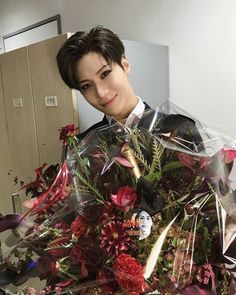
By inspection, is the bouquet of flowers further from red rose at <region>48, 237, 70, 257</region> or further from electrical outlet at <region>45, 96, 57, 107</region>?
electrical outlet at <region>45, 96, 57, 107</region>

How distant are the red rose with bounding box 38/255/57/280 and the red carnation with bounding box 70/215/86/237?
2.2 inches

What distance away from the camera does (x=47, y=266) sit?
0.50 metres

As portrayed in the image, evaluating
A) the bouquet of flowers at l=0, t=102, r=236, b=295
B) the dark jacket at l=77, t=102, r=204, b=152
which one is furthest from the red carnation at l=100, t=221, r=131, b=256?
the dark jacket at l=77, t=102, r=204, b=152

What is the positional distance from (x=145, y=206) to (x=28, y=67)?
63.9 inches

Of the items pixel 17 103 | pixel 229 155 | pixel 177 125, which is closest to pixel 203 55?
pixel 17 103

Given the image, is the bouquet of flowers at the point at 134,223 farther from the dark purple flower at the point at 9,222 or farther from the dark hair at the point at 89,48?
the dark hair at the point at 89,48

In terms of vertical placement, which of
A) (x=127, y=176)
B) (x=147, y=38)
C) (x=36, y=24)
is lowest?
(x=127, y=176)

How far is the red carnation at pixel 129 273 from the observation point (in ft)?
1.44

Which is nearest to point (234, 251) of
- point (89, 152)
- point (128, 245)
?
point (128, 245)

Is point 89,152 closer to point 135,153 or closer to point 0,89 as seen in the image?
point 135,153

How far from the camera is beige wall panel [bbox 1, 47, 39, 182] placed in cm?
194

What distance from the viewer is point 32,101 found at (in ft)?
6.27

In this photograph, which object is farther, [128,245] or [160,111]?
[160,111]

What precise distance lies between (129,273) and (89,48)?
85cm
